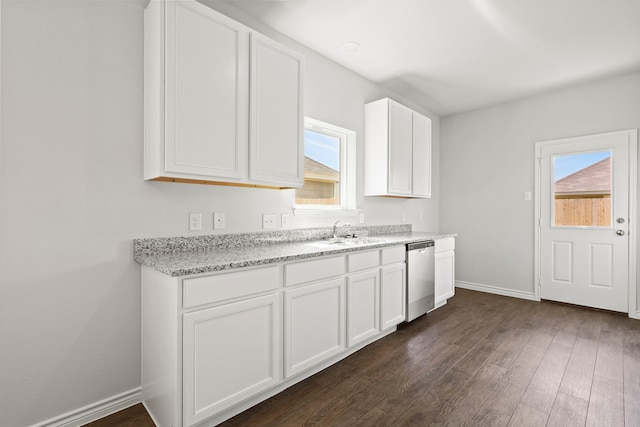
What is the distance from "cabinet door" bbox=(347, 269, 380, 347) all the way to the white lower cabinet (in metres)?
1.21

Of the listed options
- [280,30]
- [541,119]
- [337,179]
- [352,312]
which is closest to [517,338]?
[352,312]

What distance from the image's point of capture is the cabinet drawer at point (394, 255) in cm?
282

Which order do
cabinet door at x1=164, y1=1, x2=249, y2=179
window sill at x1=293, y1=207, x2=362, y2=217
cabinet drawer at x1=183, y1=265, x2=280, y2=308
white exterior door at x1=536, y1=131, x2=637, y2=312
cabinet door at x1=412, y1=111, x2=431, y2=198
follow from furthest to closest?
1. cabinet door at x1=412, y1=111, x2=431, y2=198
2. white exterior door at x1=536, y1=131, x2=637, y2=312
3. window sill at x1=293, y1=207, x2=362, y2=217
4. cabinet door at x1=164, y1=1, x2=249, y2=179
5. cabinet drawer at x1=183, y1=265, x2=280, y2=308

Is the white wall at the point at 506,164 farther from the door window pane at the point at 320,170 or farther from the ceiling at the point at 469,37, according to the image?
the door window pane at the point at 320,170

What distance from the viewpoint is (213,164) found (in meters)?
1.96

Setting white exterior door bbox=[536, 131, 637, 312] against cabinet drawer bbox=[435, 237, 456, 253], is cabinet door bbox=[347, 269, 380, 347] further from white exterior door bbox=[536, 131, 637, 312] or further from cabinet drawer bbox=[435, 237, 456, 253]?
white exterior door bbox=[536, 131, 637, 312]

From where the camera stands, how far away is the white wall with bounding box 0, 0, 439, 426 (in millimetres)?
1578

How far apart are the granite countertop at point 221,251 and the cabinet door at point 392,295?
0.27 metres

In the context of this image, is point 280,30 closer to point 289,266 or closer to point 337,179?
point 337,179

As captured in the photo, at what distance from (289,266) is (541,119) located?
13.4ft

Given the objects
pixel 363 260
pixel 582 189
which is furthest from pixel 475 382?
pixel 582 189

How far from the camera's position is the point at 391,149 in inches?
138

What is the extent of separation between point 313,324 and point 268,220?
3.04 feet

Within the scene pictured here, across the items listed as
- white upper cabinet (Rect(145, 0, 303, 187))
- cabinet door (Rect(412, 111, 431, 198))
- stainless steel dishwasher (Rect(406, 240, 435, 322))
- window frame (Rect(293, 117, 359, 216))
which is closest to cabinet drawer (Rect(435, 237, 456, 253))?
stainless steel dishwasher (Rect(406, 240, 435, 322))
